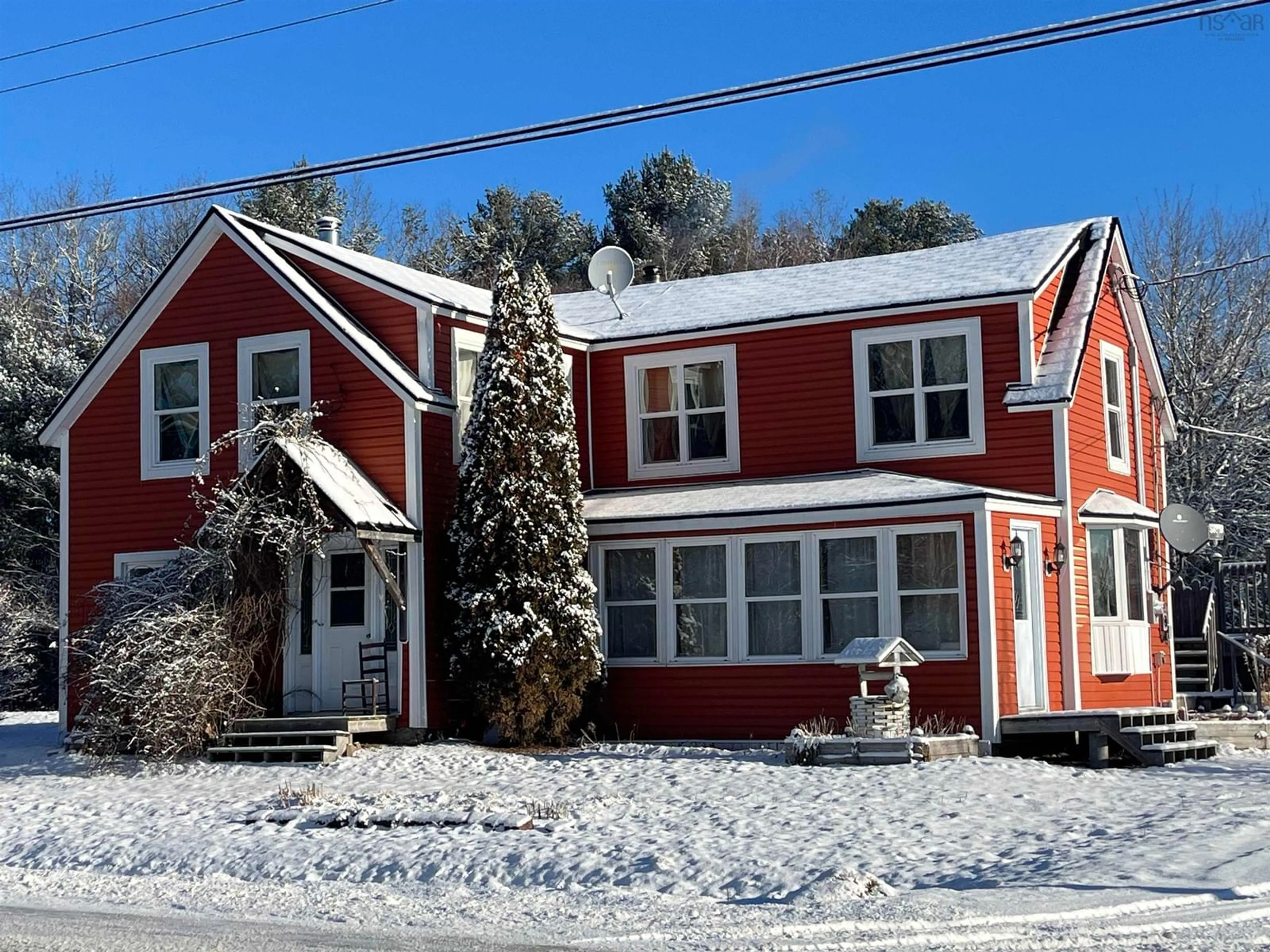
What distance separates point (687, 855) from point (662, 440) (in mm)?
11659

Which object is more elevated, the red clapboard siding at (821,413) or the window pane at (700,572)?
the red clapboard siding at (821,413)

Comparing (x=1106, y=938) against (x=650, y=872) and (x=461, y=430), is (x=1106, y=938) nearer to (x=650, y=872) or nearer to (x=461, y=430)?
(x=650, y=872)

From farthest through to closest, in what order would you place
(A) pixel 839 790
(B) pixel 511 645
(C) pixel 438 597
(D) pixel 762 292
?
1. (D) pixel 762 292
2. (C) pixel 438 597
3. (B) pixel 511 645
4. (A) pixel 839 790

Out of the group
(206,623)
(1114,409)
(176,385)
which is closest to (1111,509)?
(1114,409)

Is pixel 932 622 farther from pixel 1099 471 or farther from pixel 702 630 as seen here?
pixel 1099 471

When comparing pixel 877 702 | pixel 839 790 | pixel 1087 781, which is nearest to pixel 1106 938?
pixel 839 790

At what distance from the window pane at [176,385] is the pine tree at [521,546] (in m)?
4.86

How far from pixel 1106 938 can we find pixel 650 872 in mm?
4091

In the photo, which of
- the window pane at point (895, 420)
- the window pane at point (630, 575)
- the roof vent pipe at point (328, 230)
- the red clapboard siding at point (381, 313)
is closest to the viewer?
the window pane at point (630, 575)

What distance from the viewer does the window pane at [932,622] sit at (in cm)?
2017

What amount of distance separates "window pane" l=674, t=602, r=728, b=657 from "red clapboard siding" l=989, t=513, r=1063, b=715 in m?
3.64

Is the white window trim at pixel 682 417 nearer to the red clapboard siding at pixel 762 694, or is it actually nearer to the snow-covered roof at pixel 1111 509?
the red clapboard siding at pixel 762 694

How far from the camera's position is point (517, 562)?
2056 centimetres

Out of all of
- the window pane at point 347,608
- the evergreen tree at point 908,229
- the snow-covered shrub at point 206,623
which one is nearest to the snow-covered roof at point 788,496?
the window pane at point 347,608
